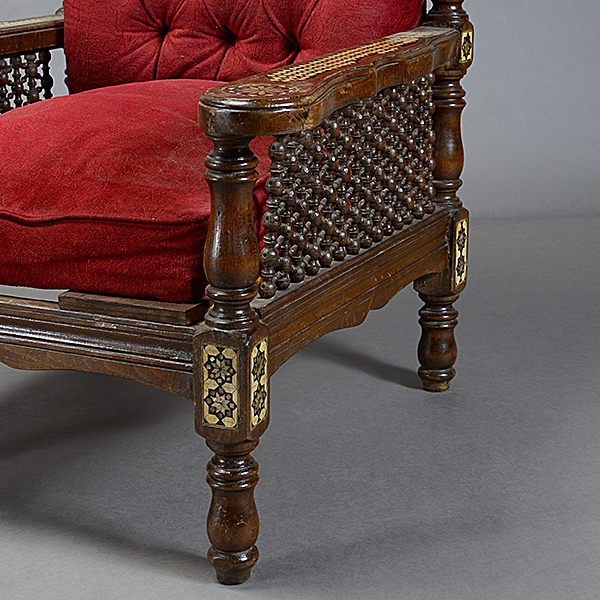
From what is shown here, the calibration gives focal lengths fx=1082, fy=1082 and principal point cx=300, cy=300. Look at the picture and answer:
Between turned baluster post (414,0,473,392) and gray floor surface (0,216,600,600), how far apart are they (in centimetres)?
7

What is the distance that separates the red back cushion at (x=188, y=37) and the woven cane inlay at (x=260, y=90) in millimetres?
662

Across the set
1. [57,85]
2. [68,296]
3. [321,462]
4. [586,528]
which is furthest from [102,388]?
[57,85]

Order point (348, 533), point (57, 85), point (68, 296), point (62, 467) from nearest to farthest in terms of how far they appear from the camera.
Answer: point (68, 296)
point (348, 533)
point (62, 467)
point (57, 85)

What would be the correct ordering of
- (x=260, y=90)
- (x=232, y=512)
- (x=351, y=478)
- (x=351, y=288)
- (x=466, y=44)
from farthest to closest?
(x=466, y=44) < (x=351, y=478) < (x=351, y=288) < (x=232, y=512) < (x=260, y=90)

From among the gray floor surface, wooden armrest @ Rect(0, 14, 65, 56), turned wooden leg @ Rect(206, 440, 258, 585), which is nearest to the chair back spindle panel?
wooden armrest @ Rect(0, 14, 65, 56)

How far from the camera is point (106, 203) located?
62.6 inches

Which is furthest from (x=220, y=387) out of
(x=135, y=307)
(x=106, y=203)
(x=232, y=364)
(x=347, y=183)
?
(x=347, y=183)

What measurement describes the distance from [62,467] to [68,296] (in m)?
0.47

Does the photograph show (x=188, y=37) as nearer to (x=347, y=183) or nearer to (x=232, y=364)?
(x=347, y=183)

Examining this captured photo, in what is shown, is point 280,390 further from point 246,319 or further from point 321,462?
point 246,319

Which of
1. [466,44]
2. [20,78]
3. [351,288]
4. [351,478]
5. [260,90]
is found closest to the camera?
[260,90]

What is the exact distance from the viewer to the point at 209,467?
1.56m

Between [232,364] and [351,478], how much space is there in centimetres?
51

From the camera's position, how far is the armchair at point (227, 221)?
57.7 inches
